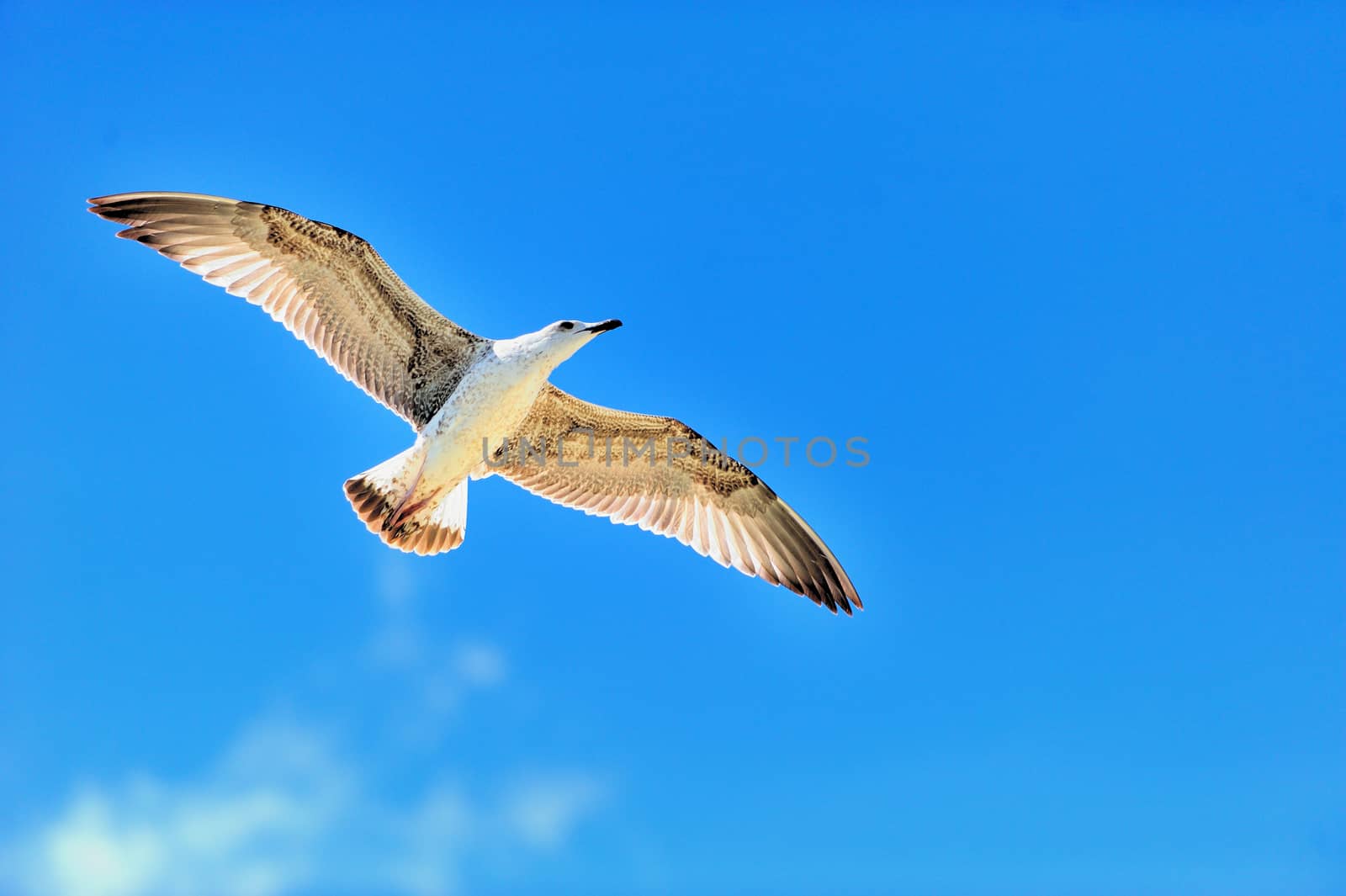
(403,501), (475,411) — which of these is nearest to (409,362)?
(475,411)

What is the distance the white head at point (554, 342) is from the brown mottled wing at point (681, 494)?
97cm

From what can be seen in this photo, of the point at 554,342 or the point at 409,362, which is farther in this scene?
the point at 409,362

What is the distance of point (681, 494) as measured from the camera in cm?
1026

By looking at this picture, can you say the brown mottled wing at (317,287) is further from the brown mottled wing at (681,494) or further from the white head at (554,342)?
the brown mottled wing at (681,494)

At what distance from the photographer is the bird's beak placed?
888 centimetres

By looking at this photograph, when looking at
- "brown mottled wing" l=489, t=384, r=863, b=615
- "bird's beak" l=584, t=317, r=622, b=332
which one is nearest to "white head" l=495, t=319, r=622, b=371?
"bird's beak" l=584, t=317, r=622, b=332

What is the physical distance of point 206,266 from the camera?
29.9ft

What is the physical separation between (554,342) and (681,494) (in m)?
2.09

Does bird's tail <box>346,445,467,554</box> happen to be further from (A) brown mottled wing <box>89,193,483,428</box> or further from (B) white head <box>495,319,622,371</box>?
(B) white head <box>495,319,622,371</box>

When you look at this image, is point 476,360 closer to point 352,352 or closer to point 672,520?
point 352,352

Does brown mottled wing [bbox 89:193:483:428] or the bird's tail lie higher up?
brown mottled wing [bbox 89:193:483:428]

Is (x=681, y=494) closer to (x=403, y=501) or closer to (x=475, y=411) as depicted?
(x=475, y=411)

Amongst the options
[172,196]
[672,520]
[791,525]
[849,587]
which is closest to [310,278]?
[172,196]

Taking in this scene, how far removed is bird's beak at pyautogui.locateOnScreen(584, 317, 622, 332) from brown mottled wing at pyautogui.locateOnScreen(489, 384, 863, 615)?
99 centimetres
